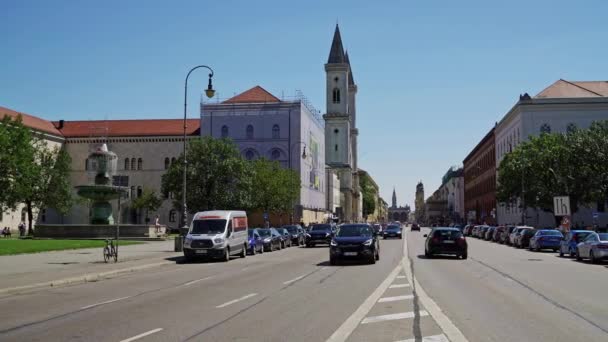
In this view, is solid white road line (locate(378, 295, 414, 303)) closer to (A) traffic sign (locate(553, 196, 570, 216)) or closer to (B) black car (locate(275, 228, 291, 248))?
(B) black car (locate(275, 228, 291, 248))

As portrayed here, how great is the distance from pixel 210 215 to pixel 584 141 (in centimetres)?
3944

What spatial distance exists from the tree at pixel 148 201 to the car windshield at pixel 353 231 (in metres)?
59.6

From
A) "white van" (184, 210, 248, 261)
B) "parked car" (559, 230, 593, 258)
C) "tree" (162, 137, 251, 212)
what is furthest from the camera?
"tree" (162, 137, 251, 212)

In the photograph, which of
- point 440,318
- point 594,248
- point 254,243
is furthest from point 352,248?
point 440,318

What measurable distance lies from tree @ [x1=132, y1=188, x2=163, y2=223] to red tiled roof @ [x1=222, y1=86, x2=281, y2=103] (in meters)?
17.0

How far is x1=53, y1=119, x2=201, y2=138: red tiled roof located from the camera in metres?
92.4

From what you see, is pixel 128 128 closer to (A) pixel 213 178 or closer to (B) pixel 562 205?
(A) pixel 213 178

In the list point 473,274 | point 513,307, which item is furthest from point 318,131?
point 513,307

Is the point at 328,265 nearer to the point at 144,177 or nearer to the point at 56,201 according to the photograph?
the point at 56,201

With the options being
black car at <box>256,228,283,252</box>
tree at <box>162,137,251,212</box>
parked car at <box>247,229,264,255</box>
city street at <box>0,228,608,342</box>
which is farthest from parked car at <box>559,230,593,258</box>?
tree at <box>162,137,251,212</box>

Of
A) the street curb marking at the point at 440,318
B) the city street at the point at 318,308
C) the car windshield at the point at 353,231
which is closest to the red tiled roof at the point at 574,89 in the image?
the car windshield at the point at 353,231

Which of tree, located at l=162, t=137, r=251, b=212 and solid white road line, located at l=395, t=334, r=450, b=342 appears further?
tree, located at l=162, t=137, r=251, b=212

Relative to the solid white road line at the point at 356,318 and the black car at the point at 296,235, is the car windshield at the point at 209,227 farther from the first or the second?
the black car at the point at 296,235

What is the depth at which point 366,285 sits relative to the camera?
16062 mm
